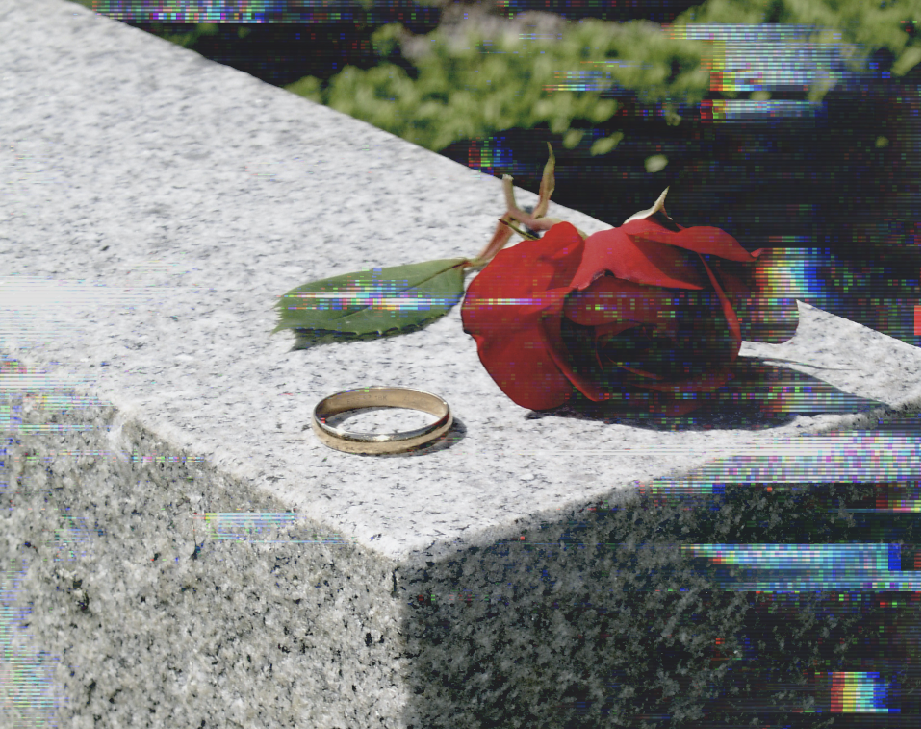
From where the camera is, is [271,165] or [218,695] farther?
[271,165]

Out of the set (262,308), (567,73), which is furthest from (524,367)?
(567,73)

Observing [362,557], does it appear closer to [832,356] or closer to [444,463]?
[444,463]

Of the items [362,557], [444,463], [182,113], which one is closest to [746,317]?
[444,463]

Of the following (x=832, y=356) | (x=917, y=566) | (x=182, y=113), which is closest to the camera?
(x=917, y=566)

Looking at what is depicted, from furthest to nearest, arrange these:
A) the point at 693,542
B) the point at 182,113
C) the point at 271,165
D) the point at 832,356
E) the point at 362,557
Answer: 1. the point at 182,113
2. the point at 271,165
3. the point at 832,356
4. the point at 693,542
5. the point at 362,557

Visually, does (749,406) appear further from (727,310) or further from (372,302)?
(372,302)

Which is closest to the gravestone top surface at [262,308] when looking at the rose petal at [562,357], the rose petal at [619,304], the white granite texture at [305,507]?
the white granite texture at [305,507]

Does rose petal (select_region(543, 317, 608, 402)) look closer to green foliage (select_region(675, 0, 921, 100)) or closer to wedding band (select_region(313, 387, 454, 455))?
wedding band (select_region(313, 387, 454, 455))
